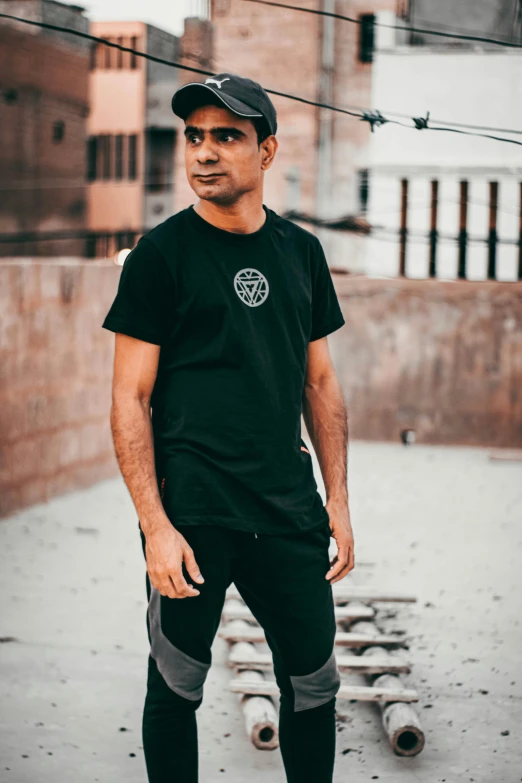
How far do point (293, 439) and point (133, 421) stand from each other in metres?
0.41

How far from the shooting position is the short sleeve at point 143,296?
7.99 ft

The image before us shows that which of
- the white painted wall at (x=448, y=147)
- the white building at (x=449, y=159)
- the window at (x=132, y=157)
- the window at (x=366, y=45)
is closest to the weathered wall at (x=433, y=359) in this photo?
the white building at (x=449, y=159)

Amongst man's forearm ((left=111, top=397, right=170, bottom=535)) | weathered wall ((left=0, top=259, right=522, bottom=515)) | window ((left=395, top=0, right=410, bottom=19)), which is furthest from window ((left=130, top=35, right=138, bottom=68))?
man's forearm ((left=111, top=397, right=170, bottom=535))

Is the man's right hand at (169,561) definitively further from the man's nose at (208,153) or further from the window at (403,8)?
the window at (403,8)

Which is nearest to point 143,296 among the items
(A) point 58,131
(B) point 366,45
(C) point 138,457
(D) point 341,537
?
(C) point 138,457

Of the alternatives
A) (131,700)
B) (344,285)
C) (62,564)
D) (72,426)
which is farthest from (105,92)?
(131,700)

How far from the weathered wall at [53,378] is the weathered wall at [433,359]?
3.51m

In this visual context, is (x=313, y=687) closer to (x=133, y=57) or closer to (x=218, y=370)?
(x=218, y=370)

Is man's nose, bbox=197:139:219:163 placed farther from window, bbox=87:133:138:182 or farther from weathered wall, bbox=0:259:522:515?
window, bbox=87:133:138:182

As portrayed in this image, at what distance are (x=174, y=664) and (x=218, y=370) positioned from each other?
0.71 meters

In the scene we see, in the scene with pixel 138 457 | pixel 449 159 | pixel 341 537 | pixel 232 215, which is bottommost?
pixel 341 537

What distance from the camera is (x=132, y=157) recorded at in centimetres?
3075

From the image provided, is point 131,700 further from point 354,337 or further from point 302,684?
point 354,337

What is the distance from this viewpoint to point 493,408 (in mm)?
11359
